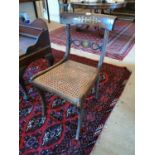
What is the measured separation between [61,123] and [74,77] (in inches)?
17.4

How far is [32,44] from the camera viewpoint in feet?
5.69

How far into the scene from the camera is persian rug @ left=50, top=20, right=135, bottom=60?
105 inches

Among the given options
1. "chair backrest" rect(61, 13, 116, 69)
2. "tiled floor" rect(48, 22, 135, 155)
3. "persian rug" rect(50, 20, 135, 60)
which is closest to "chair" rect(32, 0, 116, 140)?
"chair backrest" rect(61, 13, 116, 69)

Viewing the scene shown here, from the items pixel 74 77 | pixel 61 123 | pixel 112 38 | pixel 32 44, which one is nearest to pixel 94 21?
pixel 74 77

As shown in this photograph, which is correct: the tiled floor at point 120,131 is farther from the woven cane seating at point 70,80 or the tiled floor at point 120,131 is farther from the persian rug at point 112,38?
the persian rug at point 112,38

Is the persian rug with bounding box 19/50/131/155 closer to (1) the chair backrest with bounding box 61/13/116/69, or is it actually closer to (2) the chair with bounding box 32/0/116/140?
(2) the chair with bounding box 32/0/116/140

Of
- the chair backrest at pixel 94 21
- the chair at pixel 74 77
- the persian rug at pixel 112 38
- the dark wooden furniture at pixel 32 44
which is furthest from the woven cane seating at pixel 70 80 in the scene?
the persian rug at pixel 112 38

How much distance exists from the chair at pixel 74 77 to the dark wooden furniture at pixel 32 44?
315 millimetres

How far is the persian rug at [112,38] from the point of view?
268 cm

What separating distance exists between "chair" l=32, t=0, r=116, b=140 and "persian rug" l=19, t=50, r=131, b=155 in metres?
0.09
